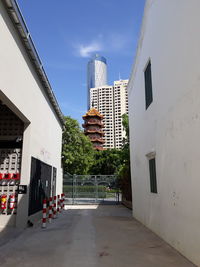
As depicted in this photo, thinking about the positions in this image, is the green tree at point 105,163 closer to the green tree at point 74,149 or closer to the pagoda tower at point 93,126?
the pagoda tower at point 93,126

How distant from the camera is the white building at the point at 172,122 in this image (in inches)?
170

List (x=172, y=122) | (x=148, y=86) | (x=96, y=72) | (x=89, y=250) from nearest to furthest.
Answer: (x=89, y=250)
(x=172, y=122)
(x=148, y=86)
(x=96, y=72)

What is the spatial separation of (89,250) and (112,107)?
313ft

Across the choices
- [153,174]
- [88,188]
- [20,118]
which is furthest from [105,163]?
[153,174]

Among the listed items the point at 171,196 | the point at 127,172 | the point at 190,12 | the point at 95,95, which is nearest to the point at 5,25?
the point at 190,12

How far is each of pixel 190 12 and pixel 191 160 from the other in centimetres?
282

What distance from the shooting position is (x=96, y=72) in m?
178

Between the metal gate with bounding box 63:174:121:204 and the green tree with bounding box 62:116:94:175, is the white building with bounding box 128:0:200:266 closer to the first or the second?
the metal gate with bounding box 63:174:121:204

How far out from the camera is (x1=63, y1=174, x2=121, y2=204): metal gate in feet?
61.8

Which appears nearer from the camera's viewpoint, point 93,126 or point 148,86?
point 148,86

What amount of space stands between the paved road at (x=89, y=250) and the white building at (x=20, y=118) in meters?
1.43

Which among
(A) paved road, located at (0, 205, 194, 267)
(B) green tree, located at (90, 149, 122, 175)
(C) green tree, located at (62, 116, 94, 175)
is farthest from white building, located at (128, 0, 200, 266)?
(B) green tree, located at (90, 149, 122, 175)

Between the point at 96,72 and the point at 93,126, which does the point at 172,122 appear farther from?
the point at 96,72

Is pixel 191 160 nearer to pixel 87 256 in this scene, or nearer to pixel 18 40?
pixel 87 256
